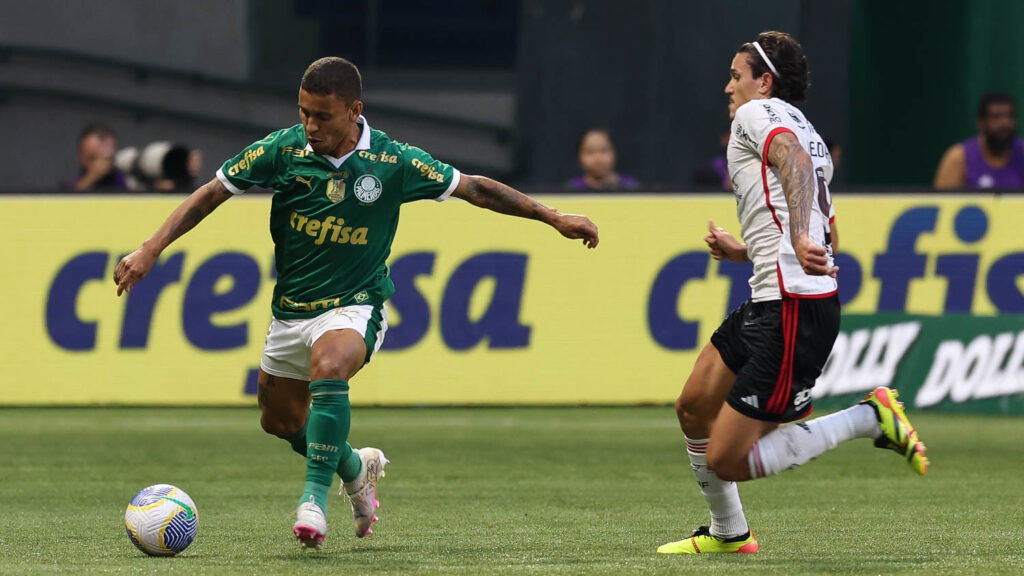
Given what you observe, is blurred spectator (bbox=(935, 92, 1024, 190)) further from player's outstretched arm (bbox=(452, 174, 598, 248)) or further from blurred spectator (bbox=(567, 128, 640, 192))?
player's outstretched arm (bbox=(452, 174, 598, 248))

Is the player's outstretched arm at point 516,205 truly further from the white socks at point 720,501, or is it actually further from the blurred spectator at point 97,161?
the blurred spectator at point 97,161

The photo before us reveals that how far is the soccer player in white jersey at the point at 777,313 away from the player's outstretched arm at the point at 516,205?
67 cm

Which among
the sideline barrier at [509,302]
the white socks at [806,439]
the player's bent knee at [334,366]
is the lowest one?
the sideline barrier at [509,302]

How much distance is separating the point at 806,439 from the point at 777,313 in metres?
0.50

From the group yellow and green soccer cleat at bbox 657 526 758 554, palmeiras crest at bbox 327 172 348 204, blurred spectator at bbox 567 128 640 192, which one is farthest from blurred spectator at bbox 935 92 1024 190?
palmeiras crest at bbox 327 172 348 204

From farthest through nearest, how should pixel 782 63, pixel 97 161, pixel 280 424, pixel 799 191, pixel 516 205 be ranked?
pixel 97 161 → pixel 280 424 → pixel 516 205 → pixel 782 63 → pixel 799 191

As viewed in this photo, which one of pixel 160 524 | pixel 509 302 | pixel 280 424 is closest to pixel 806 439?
pixel 280 424

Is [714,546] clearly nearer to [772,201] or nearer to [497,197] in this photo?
[772,201]

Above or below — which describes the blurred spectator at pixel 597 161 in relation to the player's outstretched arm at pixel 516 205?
below

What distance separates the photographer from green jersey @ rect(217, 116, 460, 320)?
710 centimetres

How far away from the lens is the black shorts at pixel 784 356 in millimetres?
6566

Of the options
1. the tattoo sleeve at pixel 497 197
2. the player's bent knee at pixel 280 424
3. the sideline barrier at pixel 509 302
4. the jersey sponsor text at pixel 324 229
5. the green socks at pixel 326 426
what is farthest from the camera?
the sideline barrier at pixel 509 302

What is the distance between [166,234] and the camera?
6973 millimetres

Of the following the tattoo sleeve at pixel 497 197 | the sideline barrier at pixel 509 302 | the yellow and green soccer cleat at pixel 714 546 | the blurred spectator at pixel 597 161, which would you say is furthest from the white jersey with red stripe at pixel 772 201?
the blurred spectator at pixel 597 161
